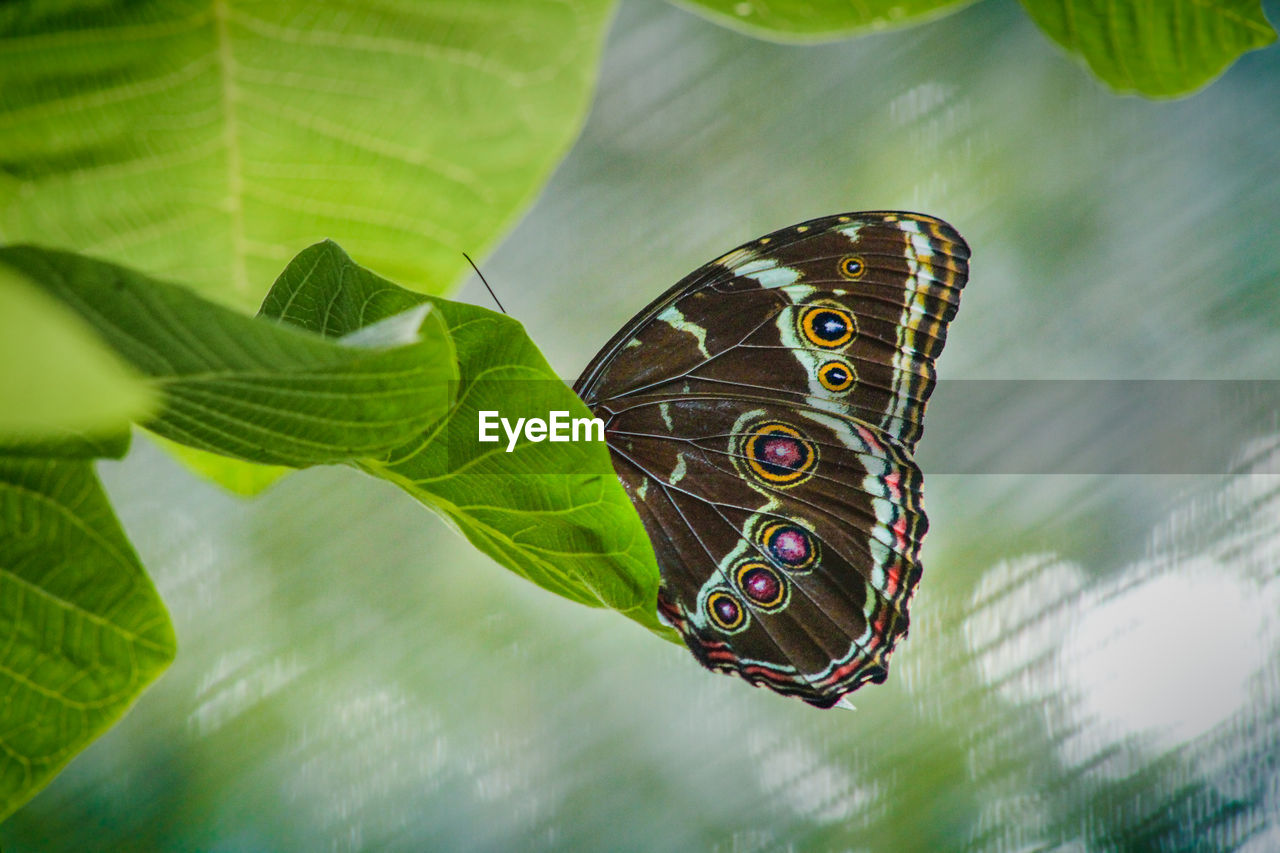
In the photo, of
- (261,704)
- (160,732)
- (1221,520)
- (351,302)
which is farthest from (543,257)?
(351,302)

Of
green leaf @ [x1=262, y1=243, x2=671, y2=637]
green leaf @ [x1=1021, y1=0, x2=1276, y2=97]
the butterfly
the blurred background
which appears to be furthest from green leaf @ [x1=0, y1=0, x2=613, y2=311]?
the blurred background

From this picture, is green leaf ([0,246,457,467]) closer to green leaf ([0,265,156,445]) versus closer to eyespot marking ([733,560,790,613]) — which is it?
green leaf ([0,265,156,445])

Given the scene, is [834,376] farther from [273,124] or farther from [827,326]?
[273,124]

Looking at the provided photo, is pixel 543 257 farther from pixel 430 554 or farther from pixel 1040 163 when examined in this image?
pixel 1040 163

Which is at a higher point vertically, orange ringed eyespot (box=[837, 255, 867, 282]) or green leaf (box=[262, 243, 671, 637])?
green leaf (box=[262, 243, 671, 637])

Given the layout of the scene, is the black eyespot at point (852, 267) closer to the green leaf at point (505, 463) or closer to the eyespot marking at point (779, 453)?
the eyespot marking at point (779, 453)

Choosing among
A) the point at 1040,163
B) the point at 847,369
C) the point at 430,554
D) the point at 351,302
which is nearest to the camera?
the point at 351,302

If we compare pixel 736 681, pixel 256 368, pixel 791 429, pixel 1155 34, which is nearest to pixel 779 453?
pixel 791 429
